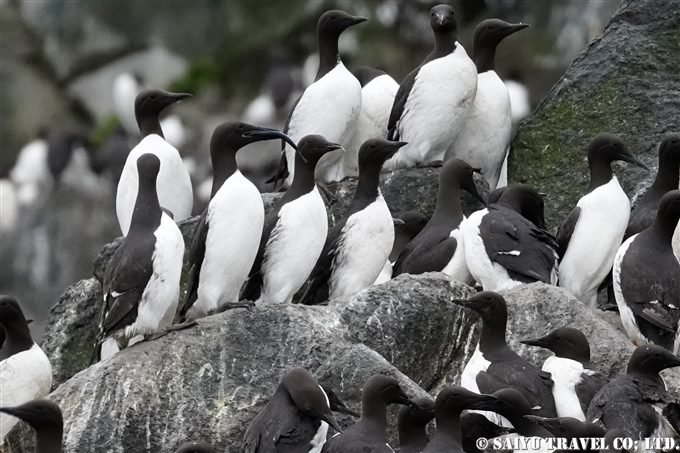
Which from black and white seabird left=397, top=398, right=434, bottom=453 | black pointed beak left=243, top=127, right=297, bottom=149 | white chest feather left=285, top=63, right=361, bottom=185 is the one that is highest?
Answer: black pointed beak left=243, top=127, right=297, bottom=149

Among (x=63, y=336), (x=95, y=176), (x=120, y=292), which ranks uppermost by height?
(x=120, y=292)

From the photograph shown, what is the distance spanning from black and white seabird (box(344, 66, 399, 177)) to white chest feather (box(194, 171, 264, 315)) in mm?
2839

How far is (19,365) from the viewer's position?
28.2 feet

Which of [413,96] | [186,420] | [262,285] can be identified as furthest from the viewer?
[413,96]

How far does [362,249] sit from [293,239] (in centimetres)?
60

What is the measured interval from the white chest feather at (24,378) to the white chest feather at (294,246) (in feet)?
4.93

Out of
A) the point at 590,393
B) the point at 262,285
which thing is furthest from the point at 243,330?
the point at 590,393

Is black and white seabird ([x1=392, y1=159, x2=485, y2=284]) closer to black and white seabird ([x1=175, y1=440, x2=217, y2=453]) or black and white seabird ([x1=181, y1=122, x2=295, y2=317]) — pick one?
black and white seabird ([x1=181, y1=122, x2=295, y2=317])

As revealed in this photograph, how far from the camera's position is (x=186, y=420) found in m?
7.54

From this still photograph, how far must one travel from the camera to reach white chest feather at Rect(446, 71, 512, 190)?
11.3 m

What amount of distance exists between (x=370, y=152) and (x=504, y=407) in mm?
2959

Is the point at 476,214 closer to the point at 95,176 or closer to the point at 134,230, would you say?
the point at 134,230

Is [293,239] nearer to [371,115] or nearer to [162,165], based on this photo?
[162,165]

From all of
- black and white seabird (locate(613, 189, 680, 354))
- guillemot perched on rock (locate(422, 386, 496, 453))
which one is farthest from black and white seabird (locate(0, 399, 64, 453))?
black and white seabird (locate(613, 189, 680, 354))
